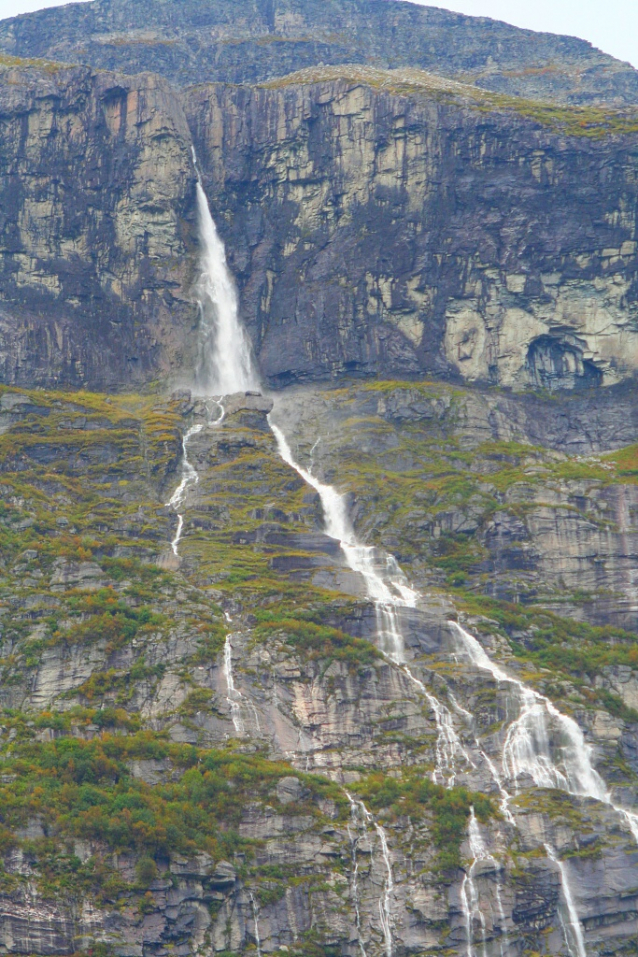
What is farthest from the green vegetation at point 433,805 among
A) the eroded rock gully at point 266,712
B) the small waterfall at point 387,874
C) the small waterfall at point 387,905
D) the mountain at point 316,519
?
the small waterfall at point 387,905

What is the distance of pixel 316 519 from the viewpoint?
488ft

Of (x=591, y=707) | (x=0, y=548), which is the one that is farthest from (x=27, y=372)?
(x=591, y=707)

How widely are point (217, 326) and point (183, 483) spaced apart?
29290 mm

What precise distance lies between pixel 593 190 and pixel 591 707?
66.5 metres

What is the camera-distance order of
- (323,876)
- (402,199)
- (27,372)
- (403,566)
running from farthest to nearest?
(402,199) < (27,372) < (403,566) < (323,876)

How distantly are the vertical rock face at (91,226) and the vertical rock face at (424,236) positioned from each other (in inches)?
252

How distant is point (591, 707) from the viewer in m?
126

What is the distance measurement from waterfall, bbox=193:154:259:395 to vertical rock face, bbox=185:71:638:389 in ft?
4.74

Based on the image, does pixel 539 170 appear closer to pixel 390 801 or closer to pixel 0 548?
pixel 0 548

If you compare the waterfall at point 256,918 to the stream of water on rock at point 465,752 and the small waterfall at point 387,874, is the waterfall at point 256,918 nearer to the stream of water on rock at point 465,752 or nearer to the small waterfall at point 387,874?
the small waterfall at point 387,874

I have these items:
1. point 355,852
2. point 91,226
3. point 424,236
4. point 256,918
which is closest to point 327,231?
point 424,236

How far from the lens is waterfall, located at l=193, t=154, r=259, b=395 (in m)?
174

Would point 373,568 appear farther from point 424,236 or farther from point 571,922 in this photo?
point 424,236

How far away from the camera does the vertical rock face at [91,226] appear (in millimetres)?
170125
